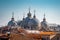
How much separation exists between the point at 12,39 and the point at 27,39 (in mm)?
1137

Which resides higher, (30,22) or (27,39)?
(30,22)

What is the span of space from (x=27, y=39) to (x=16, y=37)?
2.46ft

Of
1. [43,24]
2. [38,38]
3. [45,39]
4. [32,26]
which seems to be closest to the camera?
[45,39]

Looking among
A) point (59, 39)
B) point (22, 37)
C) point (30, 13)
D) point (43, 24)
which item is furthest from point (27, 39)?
point (43, 24)

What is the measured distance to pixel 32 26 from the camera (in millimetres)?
25266

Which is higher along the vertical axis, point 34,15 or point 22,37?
point 34,15

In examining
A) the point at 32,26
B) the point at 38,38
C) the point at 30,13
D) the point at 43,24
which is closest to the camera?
the point at 38,38

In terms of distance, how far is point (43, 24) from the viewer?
95.9 feet

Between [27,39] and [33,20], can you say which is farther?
[33,20]

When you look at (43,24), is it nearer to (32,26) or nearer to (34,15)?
(34,15)

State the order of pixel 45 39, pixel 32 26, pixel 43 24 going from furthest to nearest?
pixel 43 24 → pixel 32 26 → pixel 45 39

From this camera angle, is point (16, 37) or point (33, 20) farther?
point (33, 20)

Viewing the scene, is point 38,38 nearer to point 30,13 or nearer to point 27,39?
point 27,39

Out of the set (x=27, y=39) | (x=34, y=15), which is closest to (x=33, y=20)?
(x=34, y=15)
